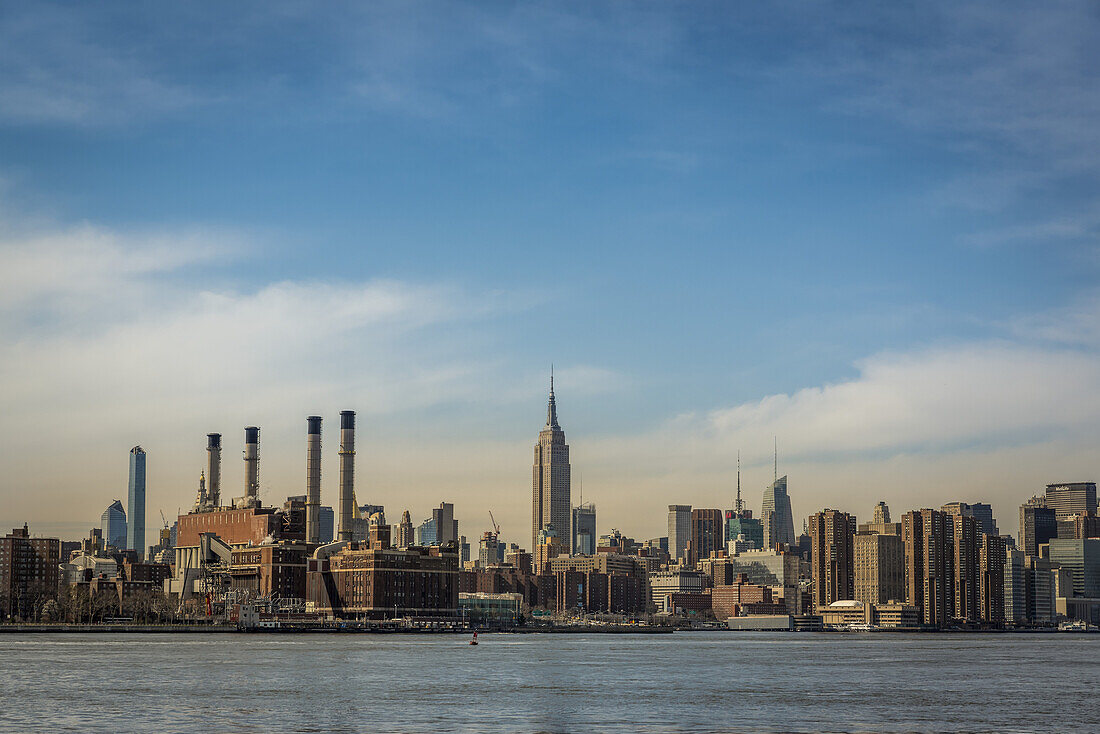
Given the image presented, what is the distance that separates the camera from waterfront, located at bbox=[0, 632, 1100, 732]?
293 feet

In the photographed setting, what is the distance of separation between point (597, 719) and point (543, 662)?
80.8 metres

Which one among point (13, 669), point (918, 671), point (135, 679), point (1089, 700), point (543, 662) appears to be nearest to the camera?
point (1089, 700)

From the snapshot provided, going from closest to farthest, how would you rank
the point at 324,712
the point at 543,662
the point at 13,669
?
the point at 324,712 < the point at 13,669 < the point at 543,662

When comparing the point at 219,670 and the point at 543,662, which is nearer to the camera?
the point at 219,670

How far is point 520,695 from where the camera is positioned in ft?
366

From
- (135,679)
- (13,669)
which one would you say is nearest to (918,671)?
(135,679)

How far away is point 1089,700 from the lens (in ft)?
366

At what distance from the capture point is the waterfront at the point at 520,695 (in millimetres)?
89188

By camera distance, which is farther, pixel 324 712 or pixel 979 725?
pixel 324 712

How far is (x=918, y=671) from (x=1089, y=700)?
146 feet

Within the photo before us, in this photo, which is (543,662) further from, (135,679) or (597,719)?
(597,719)

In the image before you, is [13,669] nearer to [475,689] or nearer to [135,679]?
[135,679]

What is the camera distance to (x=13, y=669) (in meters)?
141

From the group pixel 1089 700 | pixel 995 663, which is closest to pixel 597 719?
pixel 1089 700
